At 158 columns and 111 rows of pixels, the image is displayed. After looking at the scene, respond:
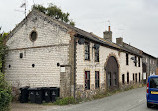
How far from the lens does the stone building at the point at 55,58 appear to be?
44.0ft

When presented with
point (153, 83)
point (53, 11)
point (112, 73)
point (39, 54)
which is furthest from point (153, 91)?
point (53, 11)

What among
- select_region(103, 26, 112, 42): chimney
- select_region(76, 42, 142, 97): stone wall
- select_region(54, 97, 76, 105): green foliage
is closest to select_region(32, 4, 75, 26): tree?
select_region(103, 26, 112, 42): chimney

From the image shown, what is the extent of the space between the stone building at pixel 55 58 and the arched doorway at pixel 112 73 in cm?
58

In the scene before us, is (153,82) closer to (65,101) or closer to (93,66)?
(65,101)

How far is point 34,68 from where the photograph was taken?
48.7ft

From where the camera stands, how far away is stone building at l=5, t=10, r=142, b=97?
44.0 feet

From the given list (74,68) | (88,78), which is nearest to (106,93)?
(88,78)

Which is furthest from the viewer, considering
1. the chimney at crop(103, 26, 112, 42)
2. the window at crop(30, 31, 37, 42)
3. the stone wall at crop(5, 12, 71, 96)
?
the chimney at crop(103, 26, 112, 42)

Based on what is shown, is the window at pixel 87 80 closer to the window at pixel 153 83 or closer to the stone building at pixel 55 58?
the stone building at pixel 55 58

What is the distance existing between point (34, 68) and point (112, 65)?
29.4 ft

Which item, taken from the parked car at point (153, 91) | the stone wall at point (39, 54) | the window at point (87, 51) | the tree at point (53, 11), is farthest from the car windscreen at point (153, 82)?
the tree at point (53, 11)

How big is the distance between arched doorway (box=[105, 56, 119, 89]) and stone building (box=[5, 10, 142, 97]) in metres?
0.58

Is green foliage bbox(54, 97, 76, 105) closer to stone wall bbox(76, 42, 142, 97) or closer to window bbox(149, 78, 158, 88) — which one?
stone wall bbox(76, 42, 142, 97)

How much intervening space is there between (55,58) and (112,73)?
8.21 metres
